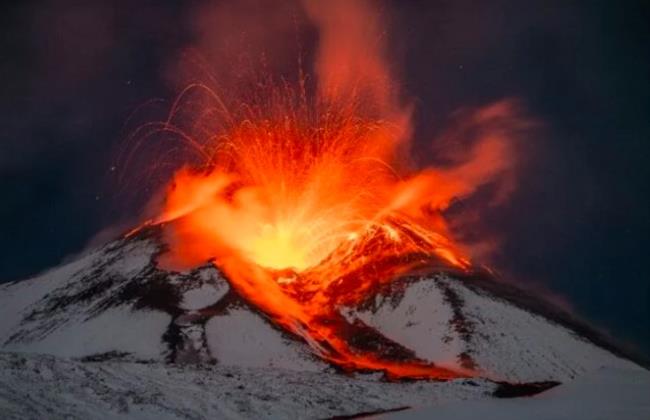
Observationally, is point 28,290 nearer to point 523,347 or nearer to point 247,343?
point 247,343

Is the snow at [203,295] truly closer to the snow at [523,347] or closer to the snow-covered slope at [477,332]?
the snow-covered slope at [477,332]

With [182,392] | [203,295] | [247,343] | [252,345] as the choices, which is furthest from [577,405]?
[203,295]

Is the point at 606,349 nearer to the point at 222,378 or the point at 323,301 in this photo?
the point at 323,301

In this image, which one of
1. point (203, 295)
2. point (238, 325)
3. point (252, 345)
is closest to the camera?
point (252, 345)

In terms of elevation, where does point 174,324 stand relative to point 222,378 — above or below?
above

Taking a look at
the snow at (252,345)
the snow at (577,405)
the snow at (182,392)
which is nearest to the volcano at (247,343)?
the snow at (182,392)

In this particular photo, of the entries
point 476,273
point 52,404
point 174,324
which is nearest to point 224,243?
point 174,324
